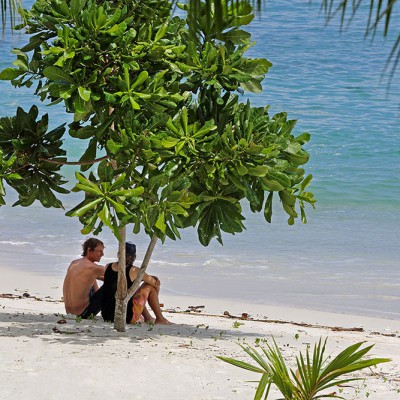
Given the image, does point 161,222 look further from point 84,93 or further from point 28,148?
point 28,148

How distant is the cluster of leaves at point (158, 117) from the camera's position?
5883 millimetres

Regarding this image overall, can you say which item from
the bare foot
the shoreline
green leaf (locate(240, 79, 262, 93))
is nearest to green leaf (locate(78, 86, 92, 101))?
green leaf (locate(240, 79, 262, 93))

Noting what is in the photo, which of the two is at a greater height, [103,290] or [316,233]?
[316,233]

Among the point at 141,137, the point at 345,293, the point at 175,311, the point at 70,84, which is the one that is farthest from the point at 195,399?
the point at 345,293

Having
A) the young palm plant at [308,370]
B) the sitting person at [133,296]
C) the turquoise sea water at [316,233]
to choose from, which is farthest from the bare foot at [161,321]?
the young palm plant at [308,370]

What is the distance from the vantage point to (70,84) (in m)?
5.92

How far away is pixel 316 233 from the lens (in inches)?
524

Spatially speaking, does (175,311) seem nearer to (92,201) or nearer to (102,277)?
(102,277)

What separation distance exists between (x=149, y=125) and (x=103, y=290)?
1.82 m

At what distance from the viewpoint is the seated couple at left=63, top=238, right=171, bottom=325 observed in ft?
24.3

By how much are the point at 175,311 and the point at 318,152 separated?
1029cm

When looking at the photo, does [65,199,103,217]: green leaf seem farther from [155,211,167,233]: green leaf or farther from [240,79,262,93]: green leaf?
[240,79,262,93]: green leaf

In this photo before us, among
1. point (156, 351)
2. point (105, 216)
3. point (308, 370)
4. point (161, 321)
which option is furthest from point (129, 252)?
point (308, 370)

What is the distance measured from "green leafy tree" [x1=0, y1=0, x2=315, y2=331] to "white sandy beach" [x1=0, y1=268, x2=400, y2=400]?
2.63 feet
